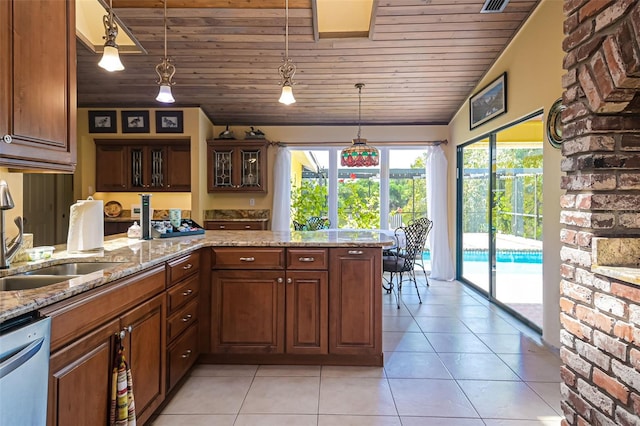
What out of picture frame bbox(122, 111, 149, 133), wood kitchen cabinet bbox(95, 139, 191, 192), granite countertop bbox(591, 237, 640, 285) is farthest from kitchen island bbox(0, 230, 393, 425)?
picture frame bbox(122, 111, 149, 133)

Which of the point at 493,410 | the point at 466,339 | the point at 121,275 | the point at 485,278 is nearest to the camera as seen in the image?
the point at 121,275

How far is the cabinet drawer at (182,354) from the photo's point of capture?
2.20 m

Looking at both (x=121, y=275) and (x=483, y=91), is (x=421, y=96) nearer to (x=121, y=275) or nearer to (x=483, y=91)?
(x=483, y=91)

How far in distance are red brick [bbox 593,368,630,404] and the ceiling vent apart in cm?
319

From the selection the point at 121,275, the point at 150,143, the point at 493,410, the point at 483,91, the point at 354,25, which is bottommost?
the point at 493,410

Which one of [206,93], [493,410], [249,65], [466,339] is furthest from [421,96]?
[493,410]

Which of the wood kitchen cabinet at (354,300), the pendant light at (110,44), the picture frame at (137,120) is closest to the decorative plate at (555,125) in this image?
the wood kitchen cabinet at (354,300)

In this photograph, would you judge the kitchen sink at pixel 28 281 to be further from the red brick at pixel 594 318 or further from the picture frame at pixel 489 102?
the picture frame at pixel 489 102

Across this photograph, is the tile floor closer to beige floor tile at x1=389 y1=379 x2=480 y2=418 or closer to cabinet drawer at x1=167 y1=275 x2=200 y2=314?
beige floor tile at x1=389 y1=379 x2=480 y2=418

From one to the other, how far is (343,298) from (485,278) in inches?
117

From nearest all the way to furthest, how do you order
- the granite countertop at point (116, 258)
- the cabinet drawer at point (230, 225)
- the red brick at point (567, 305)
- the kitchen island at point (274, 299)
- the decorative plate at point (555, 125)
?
the granite countertop at point (116, 258), the red brick at point (567, 305), the kitchen island at point (274, 299), the decorative plate at point (555, 125), the cabinet drawer at point (230, 225)

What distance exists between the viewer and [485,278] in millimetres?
4781

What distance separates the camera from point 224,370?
8.64ft

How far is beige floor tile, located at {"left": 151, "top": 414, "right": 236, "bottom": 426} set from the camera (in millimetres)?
1997
